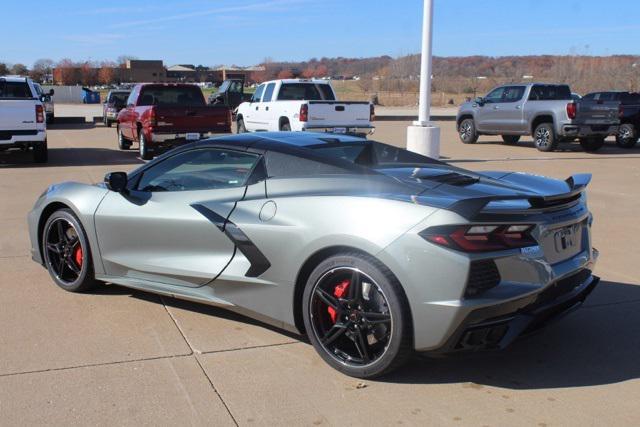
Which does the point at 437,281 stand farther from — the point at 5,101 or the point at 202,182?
the point at 5,101

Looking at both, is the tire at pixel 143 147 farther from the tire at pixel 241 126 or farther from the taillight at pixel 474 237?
the taillight at pixel 474 237

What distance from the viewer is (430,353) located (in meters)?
3.64

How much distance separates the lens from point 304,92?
1791cm

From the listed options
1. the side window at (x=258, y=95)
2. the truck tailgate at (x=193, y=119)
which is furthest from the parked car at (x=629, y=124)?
the truck tailgate at (x=193, y=119)

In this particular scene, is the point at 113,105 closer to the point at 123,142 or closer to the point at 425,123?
the point at 123,142

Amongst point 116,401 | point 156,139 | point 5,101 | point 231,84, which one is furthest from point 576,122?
point 231,84

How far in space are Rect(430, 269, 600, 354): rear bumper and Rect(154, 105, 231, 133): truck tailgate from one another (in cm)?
1221

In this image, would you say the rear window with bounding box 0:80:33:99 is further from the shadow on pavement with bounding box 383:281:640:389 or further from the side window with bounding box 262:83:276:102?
the shadow on pavement with bounding box 383:281:640:389

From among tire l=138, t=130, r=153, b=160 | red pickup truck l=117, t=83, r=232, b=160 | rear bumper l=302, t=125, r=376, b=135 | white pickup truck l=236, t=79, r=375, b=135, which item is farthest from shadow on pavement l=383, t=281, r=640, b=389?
tire l=138, t=130, r=153, b=160

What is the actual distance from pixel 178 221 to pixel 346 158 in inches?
49.8

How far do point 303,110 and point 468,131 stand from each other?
26.5 ft

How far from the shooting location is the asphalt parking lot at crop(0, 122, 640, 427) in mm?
3453

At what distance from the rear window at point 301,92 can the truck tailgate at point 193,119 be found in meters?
2.82

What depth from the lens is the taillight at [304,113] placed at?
51.2 ft
